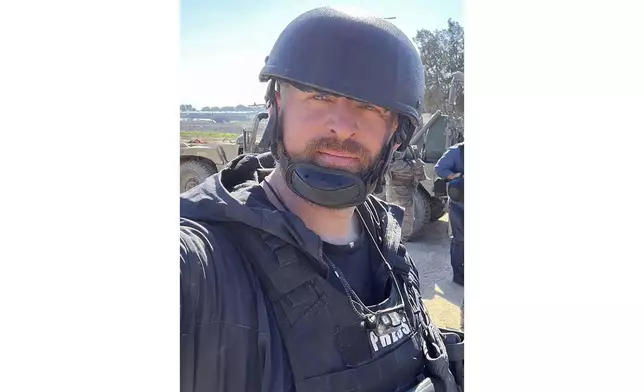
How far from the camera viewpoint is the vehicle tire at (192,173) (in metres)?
1.01

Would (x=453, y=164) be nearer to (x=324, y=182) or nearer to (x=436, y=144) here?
(x=324, y=182)

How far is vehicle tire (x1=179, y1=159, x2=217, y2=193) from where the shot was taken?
1006 millimetres

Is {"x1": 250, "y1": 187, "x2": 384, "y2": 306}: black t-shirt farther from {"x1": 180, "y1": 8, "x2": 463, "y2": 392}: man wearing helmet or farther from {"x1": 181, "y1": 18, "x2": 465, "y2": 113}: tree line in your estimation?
{"x1": 181, "y1": 18, "x2": 465, "y2": 113}: tree line

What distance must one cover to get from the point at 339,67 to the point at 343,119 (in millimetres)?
100

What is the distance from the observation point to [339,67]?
90 cm

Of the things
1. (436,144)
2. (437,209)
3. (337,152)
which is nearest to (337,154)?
(337,152)

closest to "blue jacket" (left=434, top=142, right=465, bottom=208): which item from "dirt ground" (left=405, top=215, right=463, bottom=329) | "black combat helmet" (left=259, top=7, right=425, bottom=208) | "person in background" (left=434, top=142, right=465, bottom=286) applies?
"person in background" (left=434, top=142, right=465, bottom=286)

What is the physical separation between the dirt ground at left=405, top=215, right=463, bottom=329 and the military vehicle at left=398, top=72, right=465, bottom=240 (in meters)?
0.09

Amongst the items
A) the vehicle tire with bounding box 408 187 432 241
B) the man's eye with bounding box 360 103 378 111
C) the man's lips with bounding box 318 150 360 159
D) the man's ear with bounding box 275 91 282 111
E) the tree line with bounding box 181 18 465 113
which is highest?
the tree line with bounding box 181 18 465 113

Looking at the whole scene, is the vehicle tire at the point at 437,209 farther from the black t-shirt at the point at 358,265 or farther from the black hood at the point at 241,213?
the black hood at the point at 241,213

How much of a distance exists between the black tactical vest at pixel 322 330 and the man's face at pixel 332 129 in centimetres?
20
